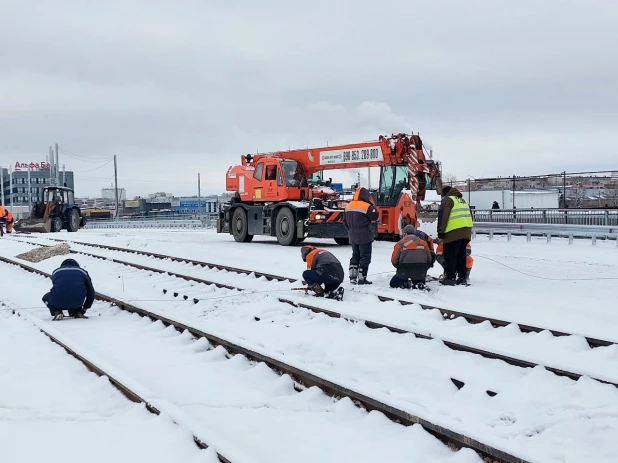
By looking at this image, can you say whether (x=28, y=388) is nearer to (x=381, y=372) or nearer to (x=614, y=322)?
(x=381, y=372)

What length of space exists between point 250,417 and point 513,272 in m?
9.11

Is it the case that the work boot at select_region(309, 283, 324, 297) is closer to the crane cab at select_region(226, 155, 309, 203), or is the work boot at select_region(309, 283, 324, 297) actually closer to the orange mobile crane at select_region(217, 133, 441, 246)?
the orange mobile crane at select_region(217, 133, 441, 246)

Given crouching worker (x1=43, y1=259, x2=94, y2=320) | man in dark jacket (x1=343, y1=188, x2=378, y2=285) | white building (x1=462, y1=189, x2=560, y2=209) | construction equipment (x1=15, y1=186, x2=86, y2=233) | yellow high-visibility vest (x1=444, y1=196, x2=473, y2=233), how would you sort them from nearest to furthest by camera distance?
crouching worker (x1=43, y1=259, x2=94, y2=320) < yellow high-visibility vest (x1=444, y1=196, x2=473, y2=233) < man in dark jacket (x1=343, y1=188, x2=378, y2=285) < white building (x1=462, y1=189, x2=560, y2=209) < construction equipment (x1=15, y1=186, x2=86, y2=233)

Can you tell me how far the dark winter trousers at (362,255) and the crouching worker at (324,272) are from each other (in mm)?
1420

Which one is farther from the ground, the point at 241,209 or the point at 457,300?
the point at 241,209

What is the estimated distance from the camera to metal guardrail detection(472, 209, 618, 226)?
2055 centimetres

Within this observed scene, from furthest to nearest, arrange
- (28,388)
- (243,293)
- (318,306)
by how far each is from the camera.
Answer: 1. (243,293)
2. (318,306)
3. (28,388)

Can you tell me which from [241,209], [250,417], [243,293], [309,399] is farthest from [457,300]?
[241,209]

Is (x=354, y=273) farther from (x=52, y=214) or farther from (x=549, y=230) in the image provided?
(x=52, y=214)

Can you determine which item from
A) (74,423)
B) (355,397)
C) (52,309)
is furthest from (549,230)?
(74,423)

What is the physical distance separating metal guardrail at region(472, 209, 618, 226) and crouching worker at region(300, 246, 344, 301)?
44.9 feet

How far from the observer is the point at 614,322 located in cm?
791

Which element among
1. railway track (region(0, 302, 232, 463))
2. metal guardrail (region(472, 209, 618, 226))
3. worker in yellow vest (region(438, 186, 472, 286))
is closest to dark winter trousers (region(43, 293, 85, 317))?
railway track (region(0, 302, 232, 463))

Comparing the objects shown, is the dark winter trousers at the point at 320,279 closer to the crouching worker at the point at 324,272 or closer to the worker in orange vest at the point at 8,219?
A: the crouching worker at the point at 324,272
